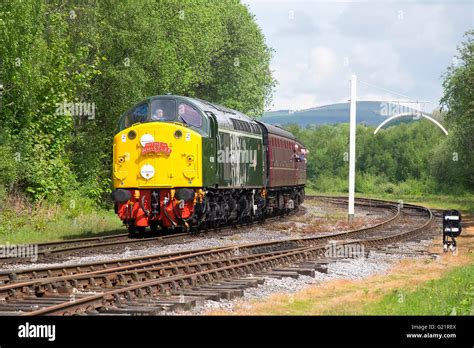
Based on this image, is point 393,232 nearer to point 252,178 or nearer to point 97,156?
point 252,178

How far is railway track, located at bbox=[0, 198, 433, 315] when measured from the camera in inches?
468

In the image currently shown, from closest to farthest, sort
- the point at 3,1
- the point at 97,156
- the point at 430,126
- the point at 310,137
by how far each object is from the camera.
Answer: the point at 3,1
the point at 97,156
the point at 430,126
the point at 310,137

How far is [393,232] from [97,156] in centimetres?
1271

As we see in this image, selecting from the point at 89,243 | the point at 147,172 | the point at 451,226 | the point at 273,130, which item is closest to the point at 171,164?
the point at 147,172

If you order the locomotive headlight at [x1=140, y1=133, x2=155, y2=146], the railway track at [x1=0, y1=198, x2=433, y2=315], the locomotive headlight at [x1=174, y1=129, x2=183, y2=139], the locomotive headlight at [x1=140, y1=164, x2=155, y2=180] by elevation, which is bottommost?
the railway track at [x1=0, y1=198, x2=433, y2=315]

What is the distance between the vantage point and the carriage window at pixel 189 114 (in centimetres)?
2467

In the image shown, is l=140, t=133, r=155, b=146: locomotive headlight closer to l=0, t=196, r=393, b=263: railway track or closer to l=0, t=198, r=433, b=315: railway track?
l=0, t=196, r=393, b=263: railway track

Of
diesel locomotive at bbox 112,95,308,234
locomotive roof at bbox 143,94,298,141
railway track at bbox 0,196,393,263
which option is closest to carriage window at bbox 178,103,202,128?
diesel locomotive at bbox 112,95,308,234

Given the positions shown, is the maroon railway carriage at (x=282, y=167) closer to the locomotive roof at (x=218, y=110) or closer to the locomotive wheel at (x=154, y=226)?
the locomotive roof at (x=218, y=110)

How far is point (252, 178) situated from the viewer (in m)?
30.4

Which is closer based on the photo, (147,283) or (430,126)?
(147,283)

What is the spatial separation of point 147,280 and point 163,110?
10184 mm

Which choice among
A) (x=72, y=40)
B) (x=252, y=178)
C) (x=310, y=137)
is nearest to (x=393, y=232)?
(x=252, y=178)

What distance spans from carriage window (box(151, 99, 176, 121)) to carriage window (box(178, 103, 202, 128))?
206mm
